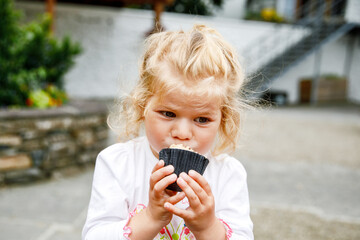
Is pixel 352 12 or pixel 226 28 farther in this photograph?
pixel 352 12

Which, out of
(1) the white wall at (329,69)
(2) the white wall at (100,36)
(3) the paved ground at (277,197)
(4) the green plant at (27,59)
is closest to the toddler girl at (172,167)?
(3) the paved ground at (277,197)

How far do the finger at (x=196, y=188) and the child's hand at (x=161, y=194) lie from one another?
0.04 metres

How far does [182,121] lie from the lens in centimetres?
137

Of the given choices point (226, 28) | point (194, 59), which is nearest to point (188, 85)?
point (194, 59)

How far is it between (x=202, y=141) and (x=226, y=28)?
39.7 ft

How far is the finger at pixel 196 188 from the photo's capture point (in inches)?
48.3

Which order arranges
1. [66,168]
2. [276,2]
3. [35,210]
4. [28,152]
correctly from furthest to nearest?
[276,2] < [66,168] < [28,152] < [35,210]

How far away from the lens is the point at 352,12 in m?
14.1

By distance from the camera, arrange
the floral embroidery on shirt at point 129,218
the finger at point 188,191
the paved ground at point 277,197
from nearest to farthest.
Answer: the finger at point 188,191 < the floral embroidery on shirt at point 129,218 < the paved ground at point 277,197

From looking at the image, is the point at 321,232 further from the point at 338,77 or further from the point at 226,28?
the point at 338,77

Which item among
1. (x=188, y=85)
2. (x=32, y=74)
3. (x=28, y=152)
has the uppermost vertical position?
(x=188, y=85)

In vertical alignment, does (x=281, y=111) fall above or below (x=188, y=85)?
below

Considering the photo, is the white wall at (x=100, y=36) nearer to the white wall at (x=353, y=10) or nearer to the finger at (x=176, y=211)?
the white wall at (x=353, y=10)

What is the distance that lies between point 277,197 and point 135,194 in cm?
282
